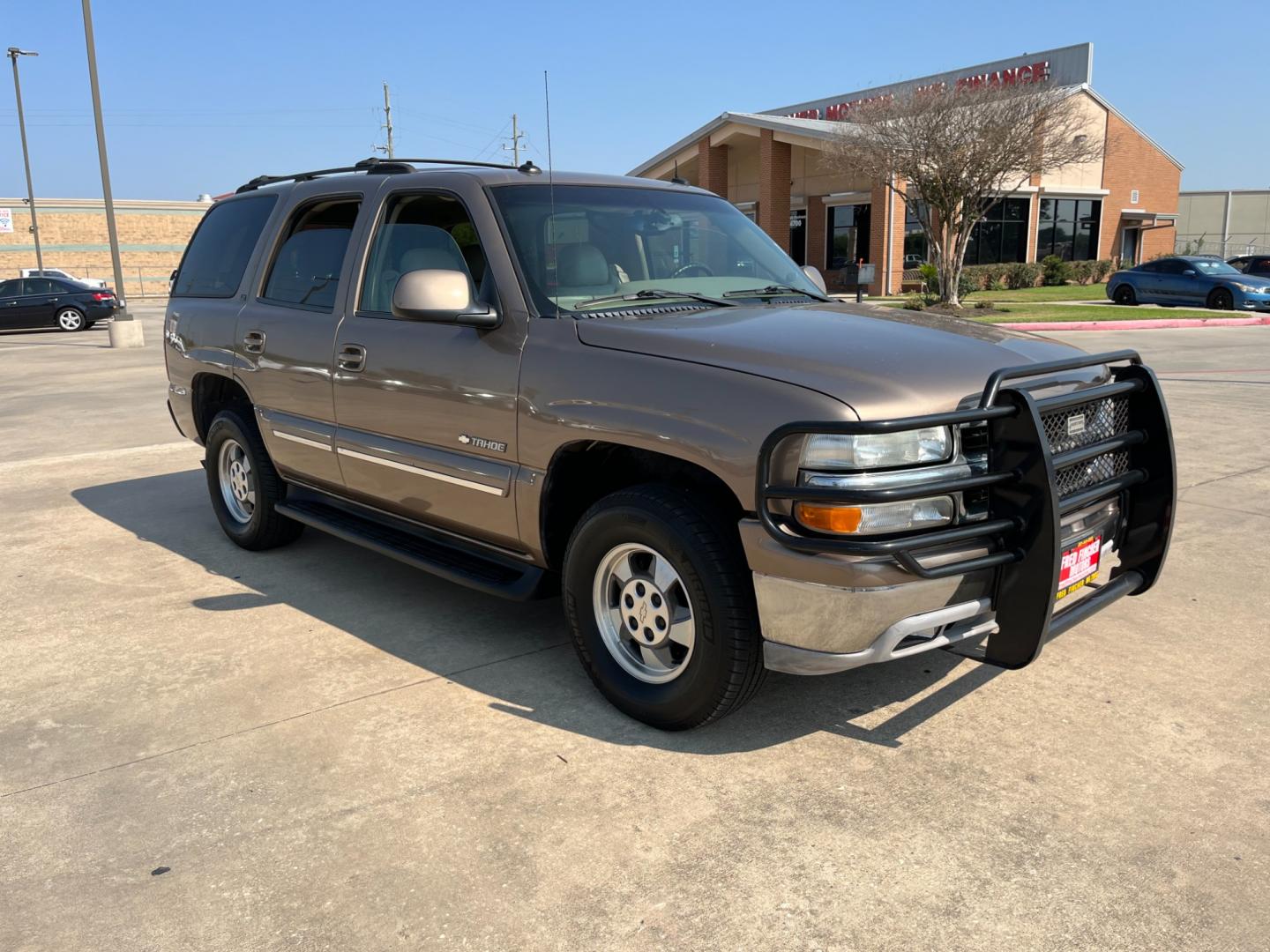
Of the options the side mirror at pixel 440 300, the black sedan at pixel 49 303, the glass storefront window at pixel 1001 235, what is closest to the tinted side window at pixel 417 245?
the side mirror at pixel 440 300

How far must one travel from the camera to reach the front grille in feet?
10.9

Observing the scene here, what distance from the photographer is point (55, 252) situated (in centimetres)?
5678

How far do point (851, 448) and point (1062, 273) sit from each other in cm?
3784

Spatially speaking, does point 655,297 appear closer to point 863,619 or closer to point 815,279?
point 815,279

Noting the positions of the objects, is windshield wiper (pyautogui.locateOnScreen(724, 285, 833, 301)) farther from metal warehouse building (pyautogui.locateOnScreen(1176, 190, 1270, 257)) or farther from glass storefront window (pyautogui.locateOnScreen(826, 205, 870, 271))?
metal warehouse building (pyautogui.locateOnScreen(1176, 190, 1270, 257))

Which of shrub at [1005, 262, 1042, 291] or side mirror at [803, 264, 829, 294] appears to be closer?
side mirror at [803, 264, 829, 294]

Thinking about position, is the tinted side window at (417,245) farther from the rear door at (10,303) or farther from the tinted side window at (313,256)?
the rear door at (10,303)

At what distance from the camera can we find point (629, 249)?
423 cm

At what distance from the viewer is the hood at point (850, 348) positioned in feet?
9.86

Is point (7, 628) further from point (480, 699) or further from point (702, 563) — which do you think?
point (702, 563)

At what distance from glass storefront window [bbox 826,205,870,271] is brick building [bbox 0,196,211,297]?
37.0 m

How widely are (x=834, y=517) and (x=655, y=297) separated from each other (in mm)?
1451

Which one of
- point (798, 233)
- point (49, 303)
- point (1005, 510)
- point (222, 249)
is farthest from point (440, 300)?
point (798, 233)

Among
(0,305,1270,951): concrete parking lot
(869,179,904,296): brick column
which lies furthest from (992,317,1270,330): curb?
(0,305,1270,951): concrete parking lot
